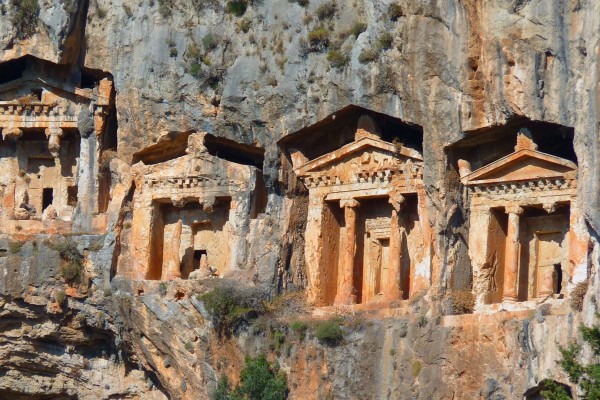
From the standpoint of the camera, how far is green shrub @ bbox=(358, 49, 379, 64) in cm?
4300

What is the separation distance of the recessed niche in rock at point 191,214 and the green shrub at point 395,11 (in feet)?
16.5

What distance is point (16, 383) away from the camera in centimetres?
4806

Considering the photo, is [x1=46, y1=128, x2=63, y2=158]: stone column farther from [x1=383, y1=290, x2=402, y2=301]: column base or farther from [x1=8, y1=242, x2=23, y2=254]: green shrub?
[x1=383, y1=290, x2=402, y2=301]: column base

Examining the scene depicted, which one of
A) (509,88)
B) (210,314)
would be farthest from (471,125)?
(210,314)

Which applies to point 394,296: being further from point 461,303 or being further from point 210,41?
point 210,41

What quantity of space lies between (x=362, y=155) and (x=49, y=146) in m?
7.69

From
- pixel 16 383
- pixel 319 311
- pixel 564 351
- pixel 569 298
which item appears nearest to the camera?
pixel 564 351

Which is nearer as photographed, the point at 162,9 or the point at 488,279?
the point at 488,279

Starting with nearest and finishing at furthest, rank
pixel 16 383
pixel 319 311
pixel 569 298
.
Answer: pixel 569 298, pixel 319 311, pixel 16 383

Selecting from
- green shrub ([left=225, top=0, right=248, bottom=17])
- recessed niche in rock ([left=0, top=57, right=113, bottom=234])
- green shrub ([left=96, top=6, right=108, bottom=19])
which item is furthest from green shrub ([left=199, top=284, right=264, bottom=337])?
green shrub ([left=96, top=6, right=108, bottom=19])

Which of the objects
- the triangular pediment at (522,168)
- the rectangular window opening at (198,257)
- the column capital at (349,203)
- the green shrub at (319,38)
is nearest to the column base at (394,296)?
the column capital at (349,203)

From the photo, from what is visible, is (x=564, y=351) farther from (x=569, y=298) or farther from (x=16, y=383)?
(x=16, y=383)

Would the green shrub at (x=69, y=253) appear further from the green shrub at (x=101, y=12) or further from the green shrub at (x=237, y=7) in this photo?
the green shrub at (x=237, y=7)

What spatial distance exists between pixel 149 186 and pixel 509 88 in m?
9.07
